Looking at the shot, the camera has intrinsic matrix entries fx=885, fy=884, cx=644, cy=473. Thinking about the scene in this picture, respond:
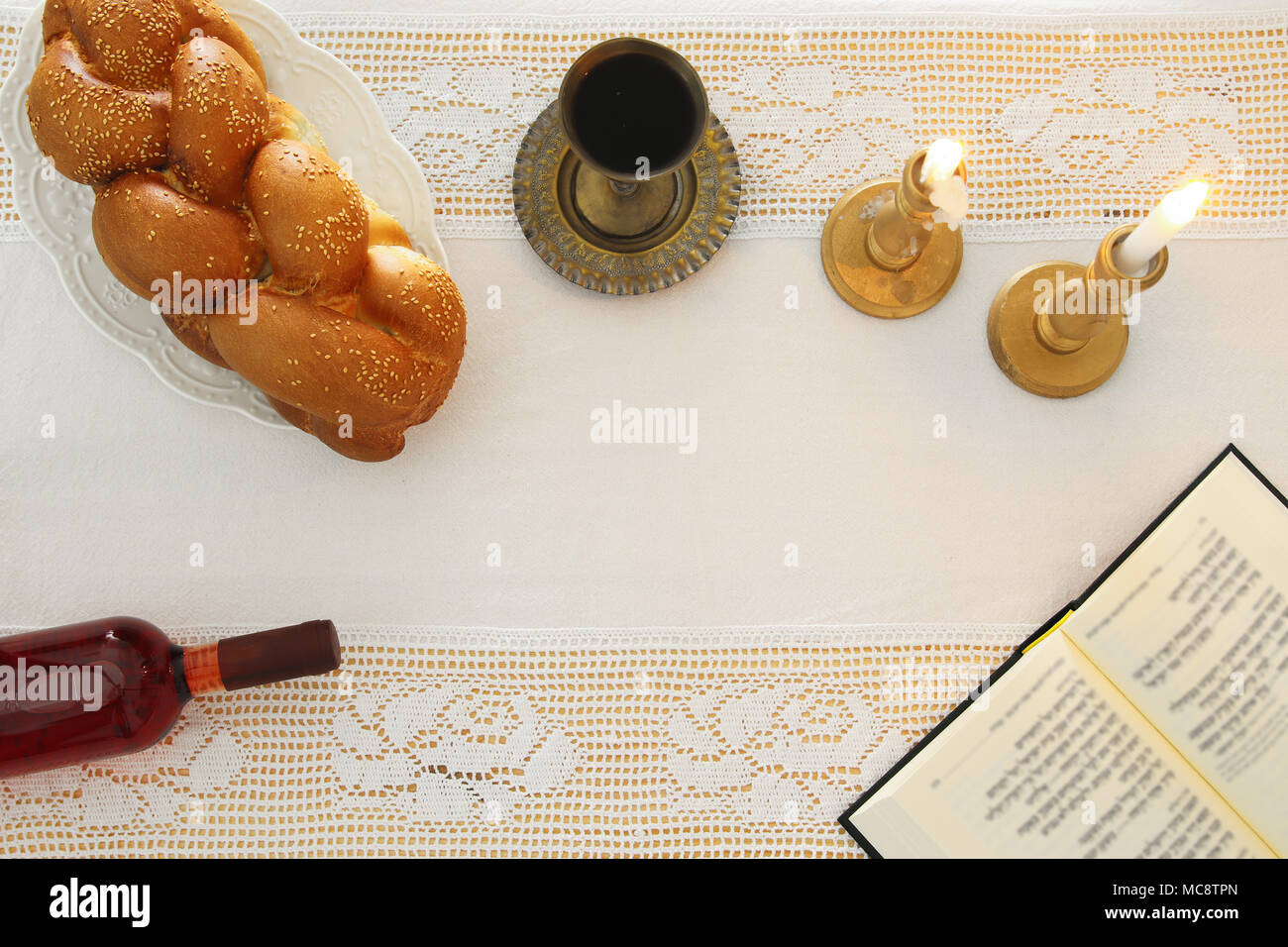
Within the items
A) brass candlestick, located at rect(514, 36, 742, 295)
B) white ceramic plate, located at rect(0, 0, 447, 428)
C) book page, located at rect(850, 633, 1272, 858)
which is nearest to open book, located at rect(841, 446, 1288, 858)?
book page, located at rect(850, 633, 1272, 858)

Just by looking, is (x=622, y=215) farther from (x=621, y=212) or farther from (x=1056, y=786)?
(x=1056, y=786)

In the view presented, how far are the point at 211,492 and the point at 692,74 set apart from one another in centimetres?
59

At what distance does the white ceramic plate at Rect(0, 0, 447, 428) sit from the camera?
81cm

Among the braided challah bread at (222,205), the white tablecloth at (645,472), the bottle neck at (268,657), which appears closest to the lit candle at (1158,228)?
the white tablecloth at (645,472)

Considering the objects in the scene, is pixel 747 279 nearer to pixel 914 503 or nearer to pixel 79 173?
pixel 914 503

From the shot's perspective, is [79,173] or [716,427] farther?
[716,427]

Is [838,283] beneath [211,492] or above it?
above

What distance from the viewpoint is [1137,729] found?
823 mm

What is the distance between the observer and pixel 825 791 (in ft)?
2.74

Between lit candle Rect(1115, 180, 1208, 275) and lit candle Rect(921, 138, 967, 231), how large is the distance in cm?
14

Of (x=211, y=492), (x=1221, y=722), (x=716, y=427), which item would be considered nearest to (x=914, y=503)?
(x=716, y=427)

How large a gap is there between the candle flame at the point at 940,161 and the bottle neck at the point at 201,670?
2.30 feet

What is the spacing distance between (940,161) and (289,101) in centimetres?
58

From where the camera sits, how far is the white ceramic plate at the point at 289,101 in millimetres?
809
